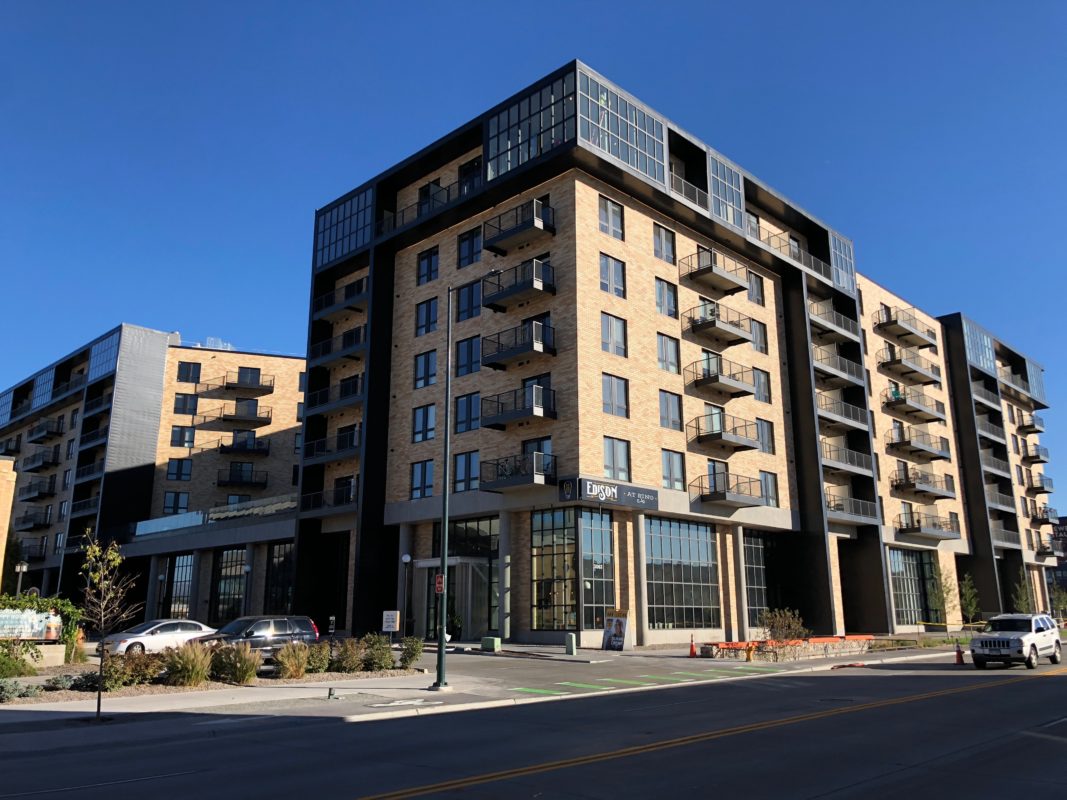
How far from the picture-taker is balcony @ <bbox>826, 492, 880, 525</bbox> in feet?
168

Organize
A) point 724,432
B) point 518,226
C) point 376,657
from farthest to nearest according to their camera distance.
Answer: point 724,432 → point 518,226 → point 376,657

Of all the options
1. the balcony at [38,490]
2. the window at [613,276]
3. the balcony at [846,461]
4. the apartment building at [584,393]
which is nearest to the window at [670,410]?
the apartment building at [584,393]

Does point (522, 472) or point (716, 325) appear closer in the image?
point (522, 472)

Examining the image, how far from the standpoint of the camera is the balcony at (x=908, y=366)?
63688mm

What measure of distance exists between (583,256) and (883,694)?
2466cm

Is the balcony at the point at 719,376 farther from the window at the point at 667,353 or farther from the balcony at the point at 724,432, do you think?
the balcony at the point at 724,432

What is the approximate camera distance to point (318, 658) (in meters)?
24.2

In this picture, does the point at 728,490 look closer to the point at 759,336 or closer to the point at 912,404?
the point at 759,336

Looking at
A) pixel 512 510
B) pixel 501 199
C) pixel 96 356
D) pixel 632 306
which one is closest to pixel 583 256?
pixel 632 306

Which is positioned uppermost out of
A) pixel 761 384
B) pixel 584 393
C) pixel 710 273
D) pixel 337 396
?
pixel 710 273

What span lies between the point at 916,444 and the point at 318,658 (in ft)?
172

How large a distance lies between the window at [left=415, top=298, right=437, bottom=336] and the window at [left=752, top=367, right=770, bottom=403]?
61.8ft

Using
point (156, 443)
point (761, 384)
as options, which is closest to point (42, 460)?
point (156, 443)

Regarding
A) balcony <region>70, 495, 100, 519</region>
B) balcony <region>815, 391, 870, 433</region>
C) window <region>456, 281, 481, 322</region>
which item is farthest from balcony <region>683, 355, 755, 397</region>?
balcony <region>70, 495, 100, 519</region>
